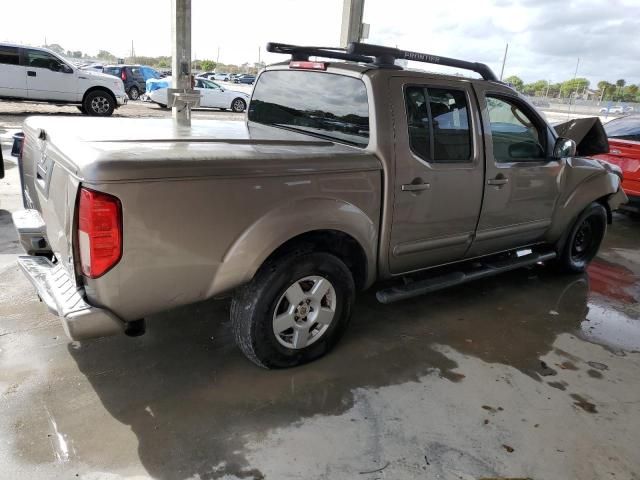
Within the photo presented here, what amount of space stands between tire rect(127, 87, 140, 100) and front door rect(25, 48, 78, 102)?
889cm

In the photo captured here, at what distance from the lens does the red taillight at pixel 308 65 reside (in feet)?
11.8

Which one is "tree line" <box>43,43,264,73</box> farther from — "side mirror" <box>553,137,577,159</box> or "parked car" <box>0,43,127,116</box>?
"side mirror" <box>553,137,577,159</box>

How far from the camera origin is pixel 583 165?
15.5 ft

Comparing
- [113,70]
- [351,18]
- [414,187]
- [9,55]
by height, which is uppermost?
[351,18]

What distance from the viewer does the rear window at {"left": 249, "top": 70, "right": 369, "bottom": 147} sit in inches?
131

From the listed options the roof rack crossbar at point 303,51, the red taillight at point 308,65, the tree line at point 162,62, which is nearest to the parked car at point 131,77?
the roof rack crossbar at point 303,51

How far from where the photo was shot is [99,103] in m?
14.5

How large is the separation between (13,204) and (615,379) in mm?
6117

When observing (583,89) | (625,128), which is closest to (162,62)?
(583,89)

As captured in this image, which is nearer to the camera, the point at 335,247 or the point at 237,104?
the point at 335,247

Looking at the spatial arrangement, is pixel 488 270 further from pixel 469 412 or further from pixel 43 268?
pixel 43 268

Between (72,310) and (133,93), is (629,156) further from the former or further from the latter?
(133,93)

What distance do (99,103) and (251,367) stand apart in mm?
A: 13600

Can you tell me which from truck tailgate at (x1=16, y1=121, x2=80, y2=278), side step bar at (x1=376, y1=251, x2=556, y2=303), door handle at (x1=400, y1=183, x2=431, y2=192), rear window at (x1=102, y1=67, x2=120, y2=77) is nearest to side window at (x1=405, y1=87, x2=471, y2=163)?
door handle at (x1=400, y1=183, x2=431, y2=192)
